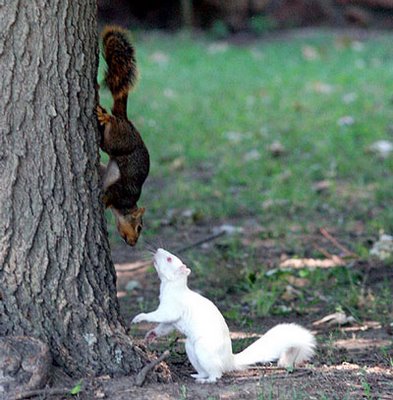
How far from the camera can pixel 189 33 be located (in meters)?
15.0

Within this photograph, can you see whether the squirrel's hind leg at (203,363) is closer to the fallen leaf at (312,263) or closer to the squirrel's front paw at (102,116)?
the squirrel's front paw at (102,116)

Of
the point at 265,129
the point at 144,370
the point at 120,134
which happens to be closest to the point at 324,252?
the point at 120,134

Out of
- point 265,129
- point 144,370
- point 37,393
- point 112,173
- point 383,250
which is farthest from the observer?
point 265,129

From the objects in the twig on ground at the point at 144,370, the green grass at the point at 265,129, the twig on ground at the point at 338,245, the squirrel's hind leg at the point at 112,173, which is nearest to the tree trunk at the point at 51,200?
the twig on ground at the point at 144,370

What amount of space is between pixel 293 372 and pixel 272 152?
4217mm

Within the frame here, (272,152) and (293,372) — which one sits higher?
(293,372)

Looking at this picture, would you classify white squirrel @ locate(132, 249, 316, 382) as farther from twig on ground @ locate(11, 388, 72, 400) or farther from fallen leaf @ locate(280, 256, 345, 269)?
fallen leaf @ locate(280, 256, 345, 269)

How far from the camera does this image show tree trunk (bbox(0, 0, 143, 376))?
3107mm

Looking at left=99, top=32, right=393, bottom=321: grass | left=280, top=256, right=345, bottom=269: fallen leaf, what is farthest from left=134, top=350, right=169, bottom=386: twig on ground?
left=280, top=256, right=345, bottom=269: fallen leaf

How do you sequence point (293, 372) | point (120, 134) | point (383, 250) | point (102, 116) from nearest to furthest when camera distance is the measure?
point (293, 372), point (102, 116), point (120, 134), point (383, 250)

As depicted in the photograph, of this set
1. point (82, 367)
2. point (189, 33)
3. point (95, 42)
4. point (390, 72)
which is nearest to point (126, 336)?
point (82, 367)

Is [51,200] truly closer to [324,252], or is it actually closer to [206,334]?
[206,334]

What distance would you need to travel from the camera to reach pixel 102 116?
3.62 m

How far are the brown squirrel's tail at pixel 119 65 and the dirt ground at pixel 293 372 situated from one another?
62 cm
